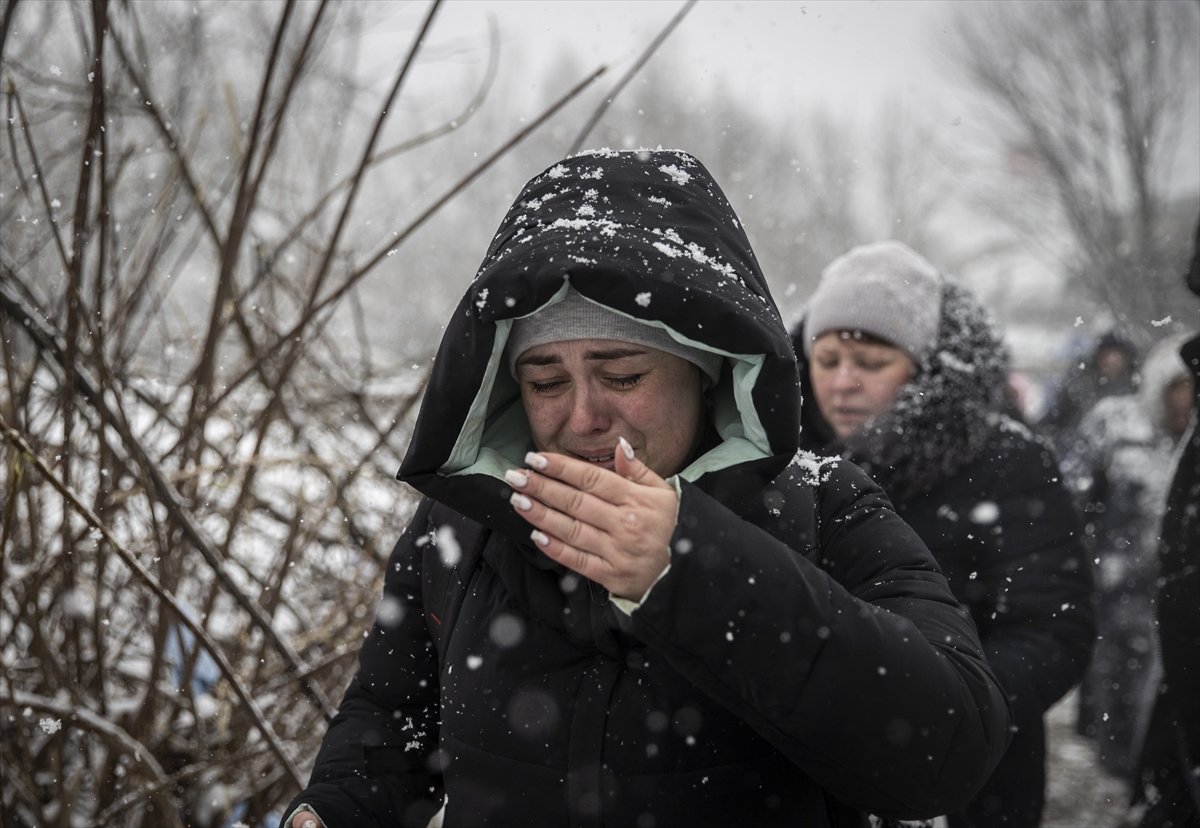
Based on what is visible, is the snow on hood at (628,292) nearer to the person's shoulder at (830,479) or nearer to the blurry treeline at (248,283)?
the person's shoulder at (830,479)

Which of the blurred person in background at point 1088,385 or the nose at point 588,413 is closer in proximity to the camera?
the nose at point 588,413

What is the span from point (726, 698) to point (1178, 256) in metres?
2.90

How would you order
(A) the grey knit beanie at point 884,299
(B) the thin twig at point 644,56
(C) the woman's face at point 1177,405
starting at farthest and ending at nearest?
(C) the woman's face at point 1177,405 → (A) the grey knit beanie at point 884,299 → (B) the thin twig at point 644,56

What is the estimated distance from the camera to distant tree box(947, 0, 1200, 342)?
3000 mm

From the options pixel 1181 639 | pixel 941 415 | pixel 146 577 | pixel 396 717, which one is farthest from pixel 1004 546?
pixel 146 577

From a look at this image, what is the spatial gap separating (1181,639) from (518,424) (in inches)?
73.0

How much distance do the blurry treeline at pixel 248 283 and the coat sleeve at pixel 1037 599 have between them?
1.09 metres

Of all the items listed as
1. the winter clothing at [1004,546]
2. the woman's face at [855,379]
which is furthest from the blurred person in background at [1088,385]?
the winter clothing at [1004,546]

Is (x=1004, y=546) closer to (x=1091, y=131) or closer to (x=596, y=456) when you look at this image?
(x=596, y=456)

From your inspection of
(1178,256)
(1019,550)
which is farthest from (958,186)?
(1019,550)

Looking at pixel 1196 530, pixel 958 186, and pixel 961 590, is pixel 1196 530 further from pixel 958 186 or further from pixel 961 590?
pixel 958 186

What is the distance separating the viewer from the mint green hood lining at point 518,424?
1359 mm

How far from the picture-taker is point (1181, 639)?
7.69ft

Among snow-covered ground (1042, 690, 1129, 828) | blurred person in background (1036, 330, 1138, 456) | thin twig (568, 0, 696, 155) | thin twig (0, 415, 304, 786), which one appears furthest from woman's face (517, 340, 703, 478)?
blurred person in background (1036, 330, 1138, 456)
